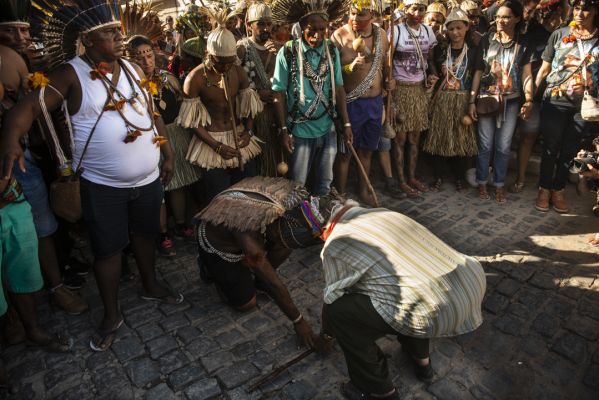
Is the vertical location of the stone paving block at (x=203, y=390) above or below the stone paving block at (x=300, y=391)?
above

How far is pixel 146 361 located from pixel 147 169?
4.50 feet

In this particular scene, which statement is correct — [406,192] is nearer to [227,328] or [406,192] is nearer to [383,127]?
[383,127]

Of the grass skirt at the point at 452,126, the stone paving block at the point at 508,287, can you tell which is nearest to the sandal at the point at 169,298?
the stone paving block at the point at 508,287

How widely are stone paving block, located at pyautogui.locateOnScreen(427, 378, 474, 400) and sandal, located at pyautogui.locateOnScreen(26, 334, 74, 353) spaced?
8.38 ft

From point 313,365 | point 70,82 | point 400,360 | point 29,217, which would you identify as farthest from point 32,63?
point 400,360

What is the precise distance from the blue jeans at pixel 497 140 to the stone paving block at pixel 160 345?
4374 millimetres

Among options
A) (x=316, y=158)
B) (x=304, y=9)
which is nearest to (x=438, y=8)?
(x=304, y=9)

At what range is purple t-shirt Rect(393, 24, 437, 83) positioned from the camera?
5.17 m

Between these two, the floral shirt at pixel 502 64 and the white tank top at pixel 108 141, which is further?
the floral shirt at pixel 502 64

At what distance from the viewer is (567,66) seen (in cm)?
457

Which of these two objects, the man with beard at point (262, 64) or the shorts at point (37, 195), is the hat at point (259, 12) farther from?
the shorts at point (37, 195)

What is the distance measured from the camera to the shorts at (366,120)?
4.96 m

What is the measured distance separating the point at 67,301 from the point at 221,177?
1722mm

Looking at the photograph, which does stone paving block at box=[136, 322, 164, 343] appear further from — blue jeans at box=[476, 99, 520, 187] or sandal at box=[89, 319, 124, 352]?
blue jeans at box=[476, 99, 520, 187]
